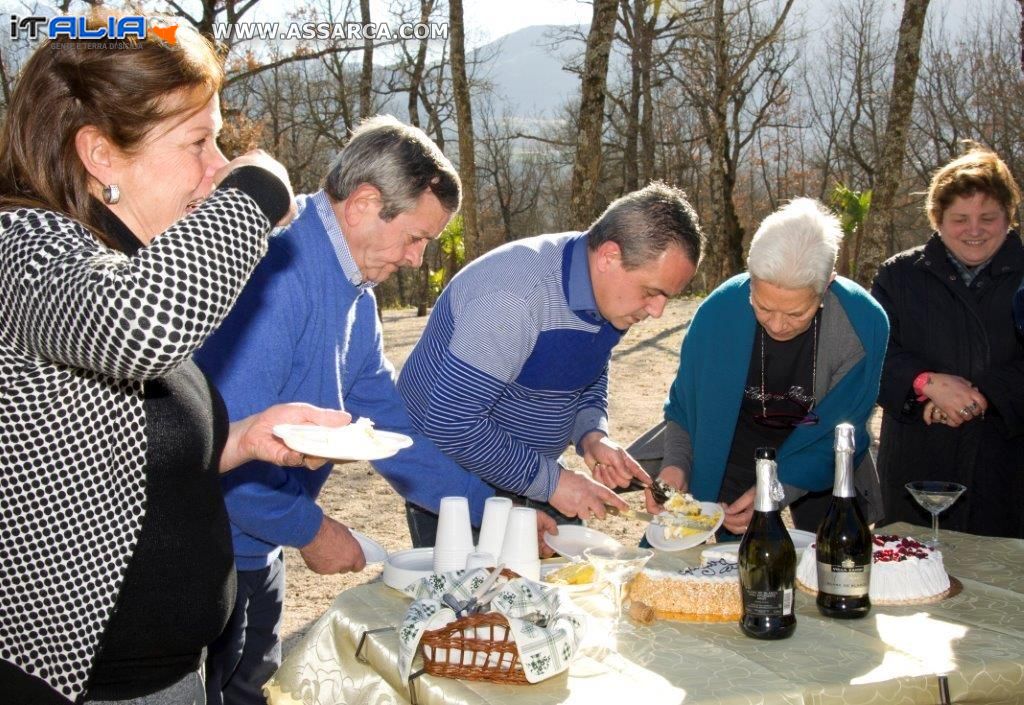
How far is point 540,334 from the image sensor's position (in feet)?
8.79

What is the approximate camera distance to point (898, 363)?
11.9 feet

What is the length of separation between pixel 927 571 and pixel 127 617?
165 centimetres

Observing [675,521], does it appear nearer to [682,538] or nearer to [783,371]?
[682,538]

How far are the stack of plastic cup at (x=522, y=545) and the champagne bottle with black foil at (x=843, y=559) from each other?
60 cm

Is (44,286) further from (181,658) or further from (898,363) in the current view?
(898,363)

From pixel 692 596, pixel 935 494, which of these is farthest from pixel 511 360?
pixel 935 494

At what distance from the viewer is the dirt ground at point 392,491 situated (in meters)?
4.65

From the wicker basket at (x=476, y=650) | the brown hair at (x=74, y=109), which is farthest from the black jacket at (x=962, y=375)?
the brown hair at (x=74, y=109)

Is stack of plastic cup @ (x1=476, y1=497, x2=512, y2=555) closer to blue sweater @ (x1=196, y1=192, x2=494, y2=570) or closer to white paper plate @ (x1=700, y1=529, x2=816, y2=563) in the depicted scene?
blue sweater @ (x1=196, y1=192, x2=494, y2=570)

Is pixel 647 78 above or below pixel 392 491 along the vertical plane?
above

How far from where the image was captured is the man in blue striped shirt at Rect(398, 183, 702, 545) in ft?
8.44

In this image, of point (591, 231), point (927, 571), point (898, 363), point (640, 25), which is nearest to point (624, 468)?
point (591, 231)

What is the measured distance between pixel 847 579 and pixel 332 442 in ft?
3.61

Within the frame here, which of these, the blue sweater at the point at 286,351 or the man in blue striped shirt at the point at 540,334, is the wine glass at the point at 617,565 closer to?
the man in blue striped shirt at the point at 540,334
